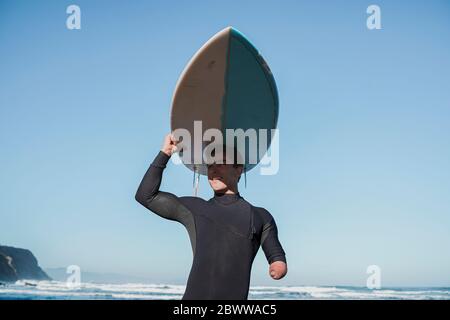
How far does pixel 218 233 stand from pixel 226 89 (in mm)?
1082

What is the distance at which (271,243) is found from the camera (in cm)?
384

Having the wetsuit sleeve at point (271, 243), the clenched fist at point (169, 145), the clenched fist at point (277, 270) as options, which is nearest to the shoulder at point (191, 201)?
the clenched fist at point (169, 145)

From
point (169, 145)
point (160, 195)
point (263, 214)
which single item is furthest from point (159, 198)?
point (263, 214)

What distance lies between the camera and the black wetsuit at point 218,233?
3621mm

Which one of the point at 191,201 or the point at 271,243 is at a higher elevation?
the point at 191,201

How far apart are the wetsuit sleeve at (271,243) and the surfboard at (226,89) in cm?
58

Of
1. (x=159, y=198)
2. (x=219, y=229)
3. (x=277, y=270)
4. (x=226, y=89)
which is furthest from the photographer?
(x=226, y=89)

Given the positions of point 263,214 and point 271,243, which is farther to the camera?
point 263,214

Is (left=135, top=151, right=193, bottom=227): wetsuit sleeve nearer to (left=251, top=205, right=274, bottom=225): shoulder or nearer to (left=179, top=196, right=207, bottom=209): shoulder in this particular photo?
(left=179, top=196, right=207, bottom=209): shoulder

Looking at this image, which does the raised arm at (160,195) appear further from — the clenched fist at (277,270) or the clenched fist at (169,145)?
the clenched fist at (277,270)

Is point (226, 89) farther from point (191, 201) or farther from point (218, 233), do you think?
point (218, 233)

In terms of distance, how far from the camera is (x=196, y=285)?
11.9ft
